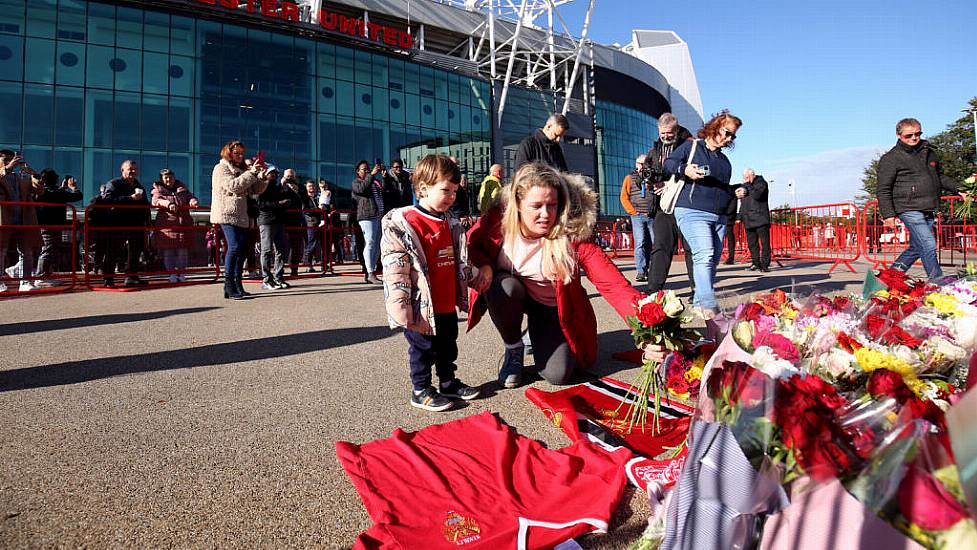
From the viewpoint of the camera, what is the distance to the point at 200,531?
1774 millimetres

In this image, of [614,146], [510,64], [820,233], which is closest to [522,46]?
[510,64]

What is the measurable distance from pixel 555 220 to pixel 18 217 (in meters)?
9.10

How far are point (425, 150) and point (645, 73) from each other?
78.5ft

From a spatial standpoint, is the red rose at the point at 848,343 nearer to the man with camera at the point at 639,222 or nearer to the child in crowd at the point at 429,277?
the child in crowd at the point at 429,277

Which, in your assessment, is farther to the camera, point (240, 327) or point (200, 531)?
point (240, 327)

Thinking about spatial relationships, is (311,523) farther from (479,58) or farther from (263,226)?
(479,58)

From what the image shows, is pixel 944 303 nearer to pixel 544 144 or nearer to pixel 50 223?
pixel 544 144

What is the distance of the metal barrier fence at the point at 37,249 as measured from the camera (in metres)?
8.29

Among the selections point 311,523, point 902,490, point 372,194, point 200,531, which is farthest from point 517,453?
point 372,194

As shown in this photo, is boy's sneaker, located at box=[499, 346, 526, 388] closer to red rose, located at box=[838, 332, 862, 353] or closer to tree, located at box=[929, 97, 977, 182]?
red rose, located at box=[838, 332, 862, 353]

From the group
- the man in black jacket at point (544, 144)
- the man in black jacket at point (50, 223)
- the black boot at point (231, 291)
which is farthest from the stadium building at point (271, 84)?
the man in black jacket at point (544, 144)

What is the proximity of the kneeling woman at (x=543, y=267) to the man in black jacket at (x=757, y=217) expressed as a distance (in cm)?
871

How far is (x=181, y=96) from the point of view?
2358 cm

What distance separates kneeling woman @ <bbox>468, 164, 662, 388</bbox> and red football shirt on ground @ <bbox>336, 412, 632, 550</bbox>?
88 centimetres
